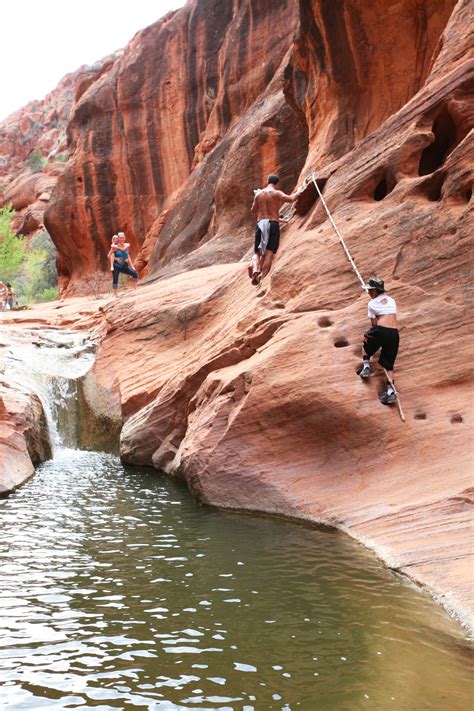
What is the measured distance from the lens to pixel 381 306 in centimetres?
857

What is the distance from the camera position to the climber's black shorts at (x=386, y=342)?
8.40 metres

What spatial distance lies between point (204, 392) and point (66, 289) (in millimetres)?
26380

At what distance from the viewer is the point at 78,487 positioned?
10.7 metres

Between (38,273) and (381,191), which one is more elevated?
(381,191)

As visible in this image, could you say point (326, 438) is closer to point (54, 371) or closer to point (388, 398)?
point (388, 398)

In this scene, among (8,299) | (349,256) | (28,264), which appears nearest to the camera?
(349,256)

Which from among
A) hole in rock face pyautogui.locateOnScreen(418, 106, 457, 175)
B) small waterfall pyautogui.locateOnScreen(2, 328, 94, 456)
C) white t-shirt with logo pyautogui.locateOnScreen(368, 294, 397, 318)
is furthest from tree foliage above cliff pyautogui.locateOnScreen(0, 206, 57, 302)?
white t-shirt with logo pyautogui.locateOnScreen(368, 294, 397, 318)

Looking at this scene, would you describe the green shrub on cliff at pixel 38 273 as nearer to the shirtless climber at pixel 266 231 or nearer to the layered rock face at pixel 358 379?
the shirtless climber at pixel 266 231

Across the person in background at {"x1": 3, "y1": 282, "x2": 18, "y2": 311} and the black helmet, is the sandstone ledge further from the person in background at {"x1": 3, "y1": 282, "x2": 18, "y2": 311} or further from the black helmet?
the person in background at {"x1": 3, "y1": 282, "x2": 18, "y2": 311}

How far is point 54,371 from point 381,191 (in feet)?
28.8

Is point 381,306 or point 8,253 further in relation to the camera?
point 8,253

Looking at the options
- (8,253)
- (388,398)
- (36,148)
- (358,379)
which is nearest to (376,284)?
(358,379)

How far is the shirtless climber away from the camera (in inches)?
468

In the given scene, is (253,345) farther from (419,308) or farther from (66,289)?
(66,289)
